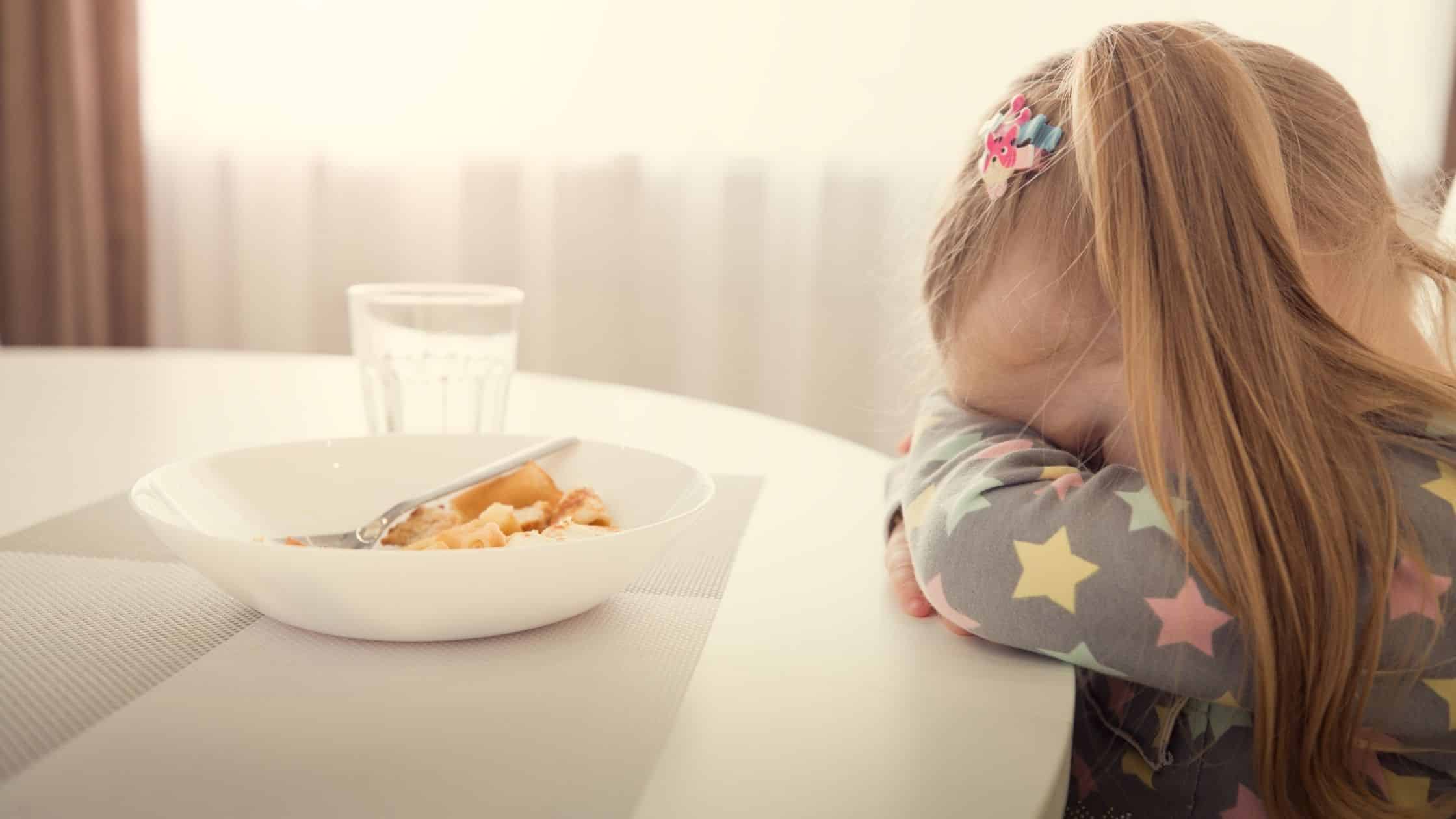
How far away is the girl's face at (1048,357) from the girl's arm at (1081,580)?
0.11 m

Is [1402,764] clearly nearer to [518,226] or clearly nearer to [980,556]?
[980,556]

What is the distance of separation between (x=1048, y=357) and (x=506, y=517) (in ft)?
1.13

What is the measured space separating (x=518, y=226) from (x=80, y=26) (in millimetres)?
976

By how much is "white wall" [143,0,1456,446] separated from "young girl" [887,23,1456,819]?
4.75 ft

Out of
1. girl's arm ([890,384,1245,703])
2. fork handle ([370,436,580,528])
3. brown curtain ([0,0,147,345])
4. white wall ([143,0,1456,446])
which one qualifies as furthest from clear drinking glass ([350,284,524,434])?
brown curtain ([0,0,147,345])

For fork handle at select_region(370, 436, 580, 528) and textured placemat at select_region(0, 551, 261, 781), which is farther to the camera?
fork handle at select_region(370, 436, 580, 528)

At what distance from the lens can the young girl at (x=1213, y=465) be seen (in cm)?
54

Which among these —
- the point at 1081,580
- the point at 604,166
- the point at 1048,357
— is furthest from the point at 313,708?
the point at 604,166

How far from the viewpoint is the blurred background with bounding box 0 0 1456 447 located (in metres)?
2.23

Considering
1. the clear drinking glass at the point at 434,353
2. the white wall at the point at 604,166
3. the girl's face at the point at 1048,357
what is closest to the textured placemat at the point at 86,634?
the clear drinking glass at the point at 434,353

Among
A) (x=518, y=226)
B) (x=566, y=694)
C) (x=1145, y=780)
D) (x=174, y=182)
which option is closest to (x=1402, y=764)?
(x=1145, y=780)

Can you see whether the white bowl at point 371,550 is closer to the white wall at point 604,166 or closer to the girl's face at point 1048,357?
the girl's face at point 1048,357

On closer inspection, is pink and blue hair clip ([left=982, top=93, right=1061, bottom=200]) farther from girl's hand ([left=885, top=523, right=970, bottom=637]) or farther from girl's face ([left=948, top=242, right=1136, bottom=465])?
girl's hand ([left=885, top=523, right=970, bottom=637])

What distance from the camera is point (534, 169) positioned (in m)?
2.37
